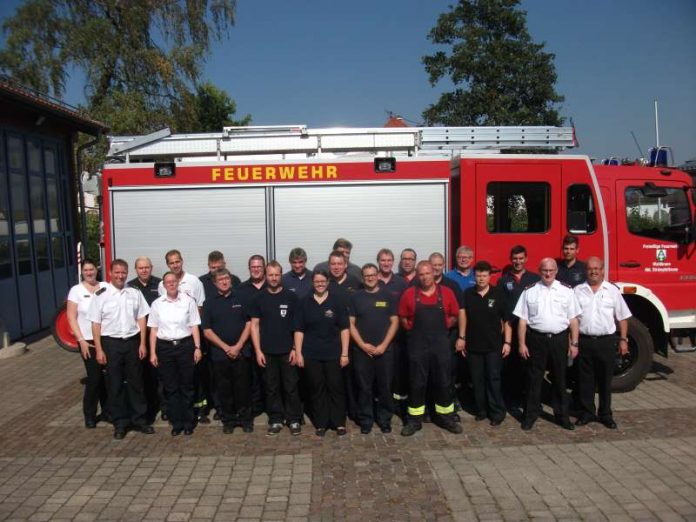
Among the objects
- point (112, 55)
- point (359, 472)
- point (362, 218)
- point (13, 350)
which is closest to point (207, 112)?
point (112, 55)

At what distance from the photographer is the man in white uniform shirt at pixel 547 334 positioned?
223 inches

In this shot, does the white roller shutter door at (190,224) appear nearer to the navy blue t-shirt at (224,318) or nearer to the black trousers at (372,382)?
the navy blue t-shirt at (224,318)

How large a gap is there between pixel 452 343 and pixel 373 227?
1595mm

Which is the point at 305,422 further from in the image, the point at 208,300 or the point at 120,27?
the point at 120,27

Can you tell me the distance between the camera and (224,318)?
5766 millimetres

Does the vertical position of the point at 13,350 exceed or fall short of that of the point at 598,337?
it falls short

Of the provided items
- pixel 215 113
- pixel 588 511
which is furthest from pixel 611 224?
pixel 215 113

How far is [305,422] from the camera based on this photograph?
621 centimetres

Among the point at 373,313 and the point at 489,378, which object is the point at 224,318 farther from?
the point at 489,378

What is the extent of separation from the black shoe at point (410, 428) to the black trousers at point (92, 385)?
2.94 metres

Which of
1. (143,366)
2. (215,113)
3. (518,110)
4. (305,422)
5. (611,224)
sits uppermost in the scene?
(215,113)

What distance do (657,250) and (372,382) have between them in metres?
3.66

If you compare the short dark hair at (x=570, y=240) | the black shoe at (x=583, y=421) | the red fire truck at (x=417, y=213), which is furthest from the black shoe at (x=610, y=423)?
the short dark hair at (x=570, y=240)

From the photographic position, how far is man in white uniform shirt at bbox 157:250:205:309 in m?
6.27
